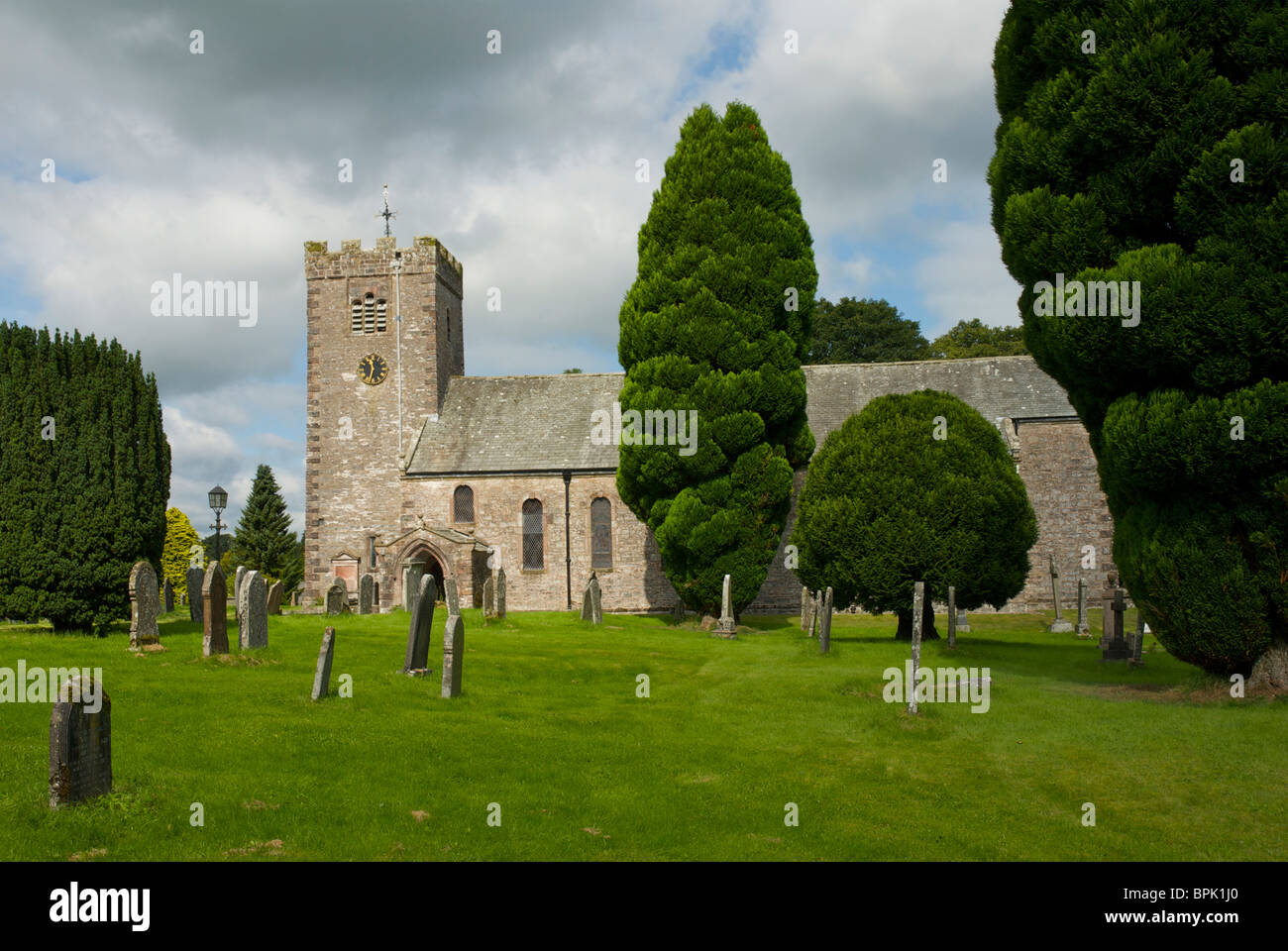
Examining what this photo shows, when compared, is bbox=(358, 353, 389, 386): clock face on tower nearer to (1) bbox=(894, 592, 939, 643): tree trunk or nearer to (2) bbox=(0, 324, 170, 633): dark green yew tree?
(2) bbox=(0, 324, 170, 633): dark green yew tree

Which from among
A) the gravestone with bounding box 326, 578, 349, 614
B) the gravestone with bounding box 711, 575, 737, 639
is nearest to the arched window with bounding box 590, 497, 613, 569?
the gravestone with bounding box 326, 578, 349, 614

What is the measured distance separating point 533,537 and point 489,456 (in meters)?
3.42

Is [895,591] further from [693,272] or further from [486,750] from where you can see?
[486,750]

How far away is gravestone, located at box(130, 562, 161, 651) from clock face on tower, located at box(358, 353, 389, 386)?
22006 millimetres

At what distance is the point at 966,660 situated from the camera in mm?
17859

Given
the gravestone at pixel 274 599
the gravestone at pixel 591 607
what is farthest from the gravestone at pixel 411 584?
the gravestone at pixel 591 607

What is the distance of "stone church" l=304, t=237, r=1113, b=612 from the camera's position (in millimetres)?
32344

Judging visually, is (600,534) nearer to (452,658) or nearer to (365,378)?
(365,378)

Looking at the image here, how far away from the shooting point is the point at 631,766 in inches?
409

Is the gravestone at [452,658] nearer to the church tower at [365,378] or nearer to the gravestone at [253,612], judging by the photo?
the gravestone at [253,612]

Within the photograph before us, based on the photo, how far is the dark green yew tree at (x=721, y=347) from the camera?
25359mm

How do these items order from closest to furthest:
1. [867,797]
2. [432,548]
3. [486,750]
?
1. [867,797]
2. [486,750]
3. [432,548]
